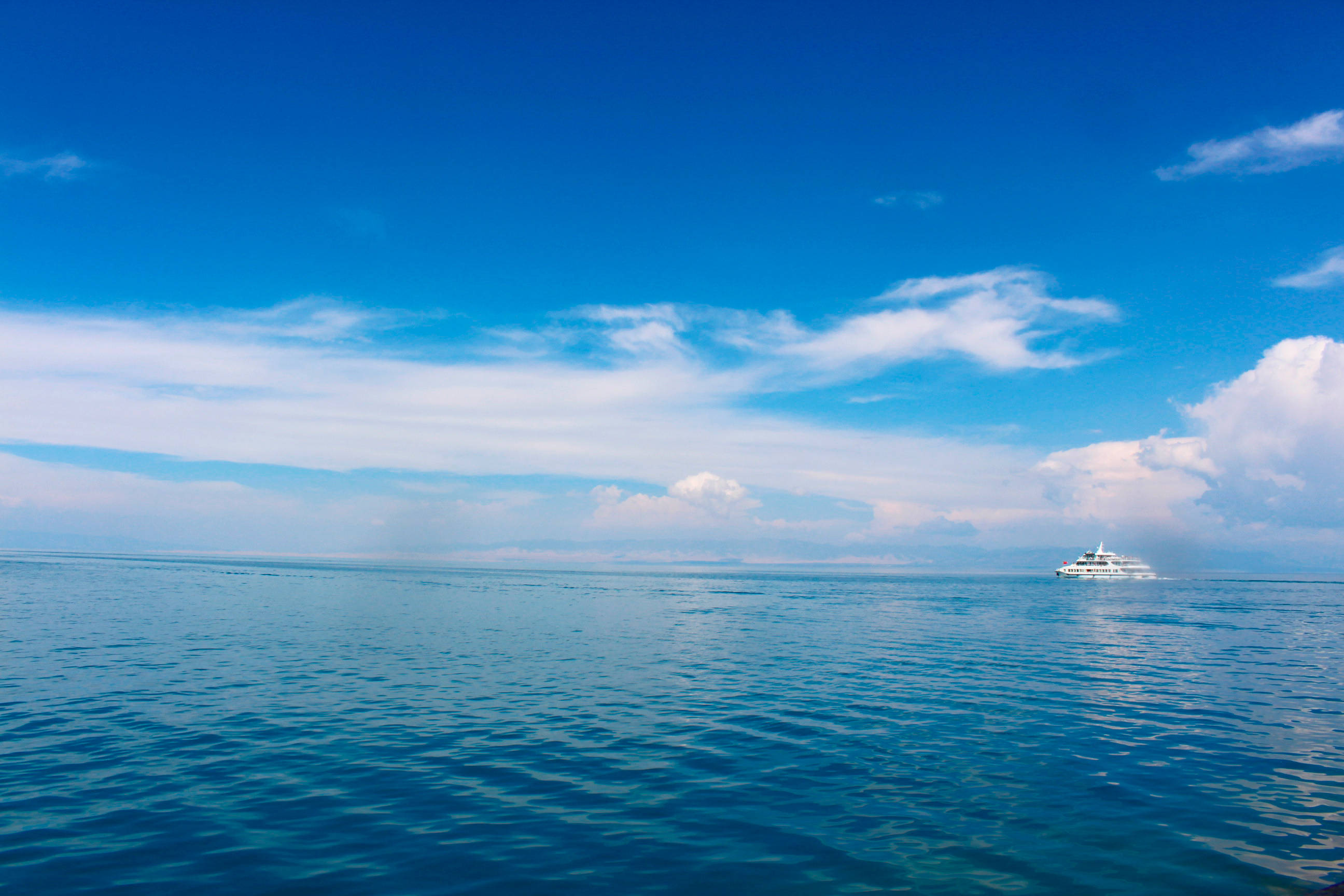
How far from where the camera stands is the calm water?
47.5 feet

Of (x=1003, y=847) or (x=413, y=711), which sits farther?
(x=413, y=711)

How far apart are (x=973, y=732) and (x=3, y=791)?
94.5 ft

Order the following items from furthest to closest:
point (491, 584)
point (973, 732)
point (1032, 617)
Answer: point (491, 584) → point (1032, 617) → point (973, 732)

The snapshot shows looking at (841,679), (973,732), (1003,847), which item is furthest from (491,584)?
(1003,847)

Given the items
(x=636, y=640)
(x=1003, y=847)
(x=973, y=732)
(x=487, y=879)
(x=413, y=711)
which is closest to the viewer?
(x=487, y=879)

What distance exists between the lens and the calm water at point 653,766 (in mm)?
14492

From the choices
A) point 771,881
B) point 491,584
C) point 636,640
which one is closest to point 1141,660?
point 636,640

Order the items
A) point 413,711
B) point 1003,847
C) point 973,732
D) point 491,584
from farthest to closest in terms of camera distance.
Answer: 1. point 491,584
2. point 413,711
3. point 973,732
4. point 1003,847

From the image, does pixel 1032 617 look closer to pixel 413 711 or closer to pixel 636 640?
pixel 636 640

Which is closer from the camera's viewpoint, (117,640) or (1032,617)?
(117,640)

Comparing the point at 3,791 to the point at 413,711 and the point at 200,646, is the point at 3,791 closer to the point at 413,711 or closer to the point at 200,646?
the point at 413,711

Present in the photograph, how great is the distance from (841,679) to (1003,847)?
21.4 m

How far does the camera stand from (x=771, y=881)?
13992 millimetres

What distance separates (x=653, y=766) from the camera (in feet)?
69.6
